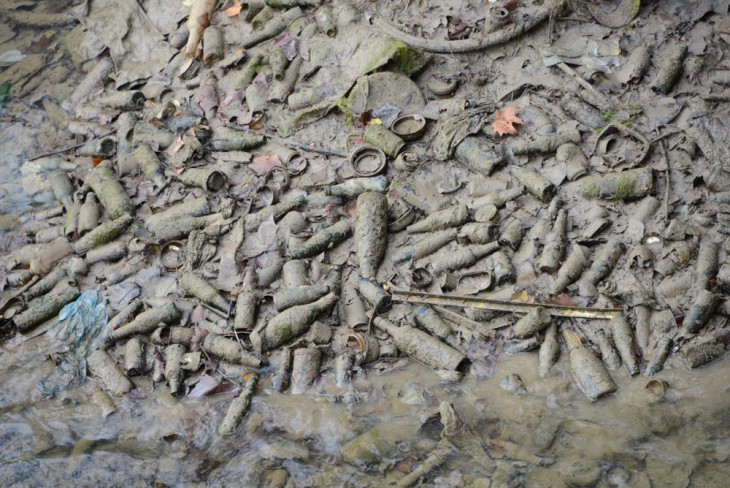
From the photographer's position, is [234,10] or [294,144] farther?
[234,10]

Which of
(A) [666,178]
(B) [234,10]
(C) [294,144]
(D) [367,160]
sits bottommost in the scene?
(A) [666,178]

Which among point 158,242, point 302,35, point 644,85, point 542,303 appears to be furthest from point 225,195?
point 644,85

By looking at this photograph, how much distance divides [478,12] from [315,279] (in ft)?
10.6

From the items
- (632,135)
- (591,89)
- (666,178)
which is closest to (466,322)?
(666,178)

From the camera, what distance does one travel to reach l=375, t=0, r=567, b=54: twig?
6285mm

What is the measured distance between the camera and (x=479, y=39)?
6.39m

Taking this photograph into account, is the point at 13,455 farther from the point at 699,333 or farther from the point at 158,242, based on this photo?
the point at 699,333

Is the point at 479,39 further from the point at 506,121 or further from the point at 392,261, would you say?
the point at 392,261

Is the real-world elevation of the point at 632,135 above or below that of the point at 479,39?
below

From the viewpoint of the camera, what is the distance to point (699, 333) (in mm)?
4484

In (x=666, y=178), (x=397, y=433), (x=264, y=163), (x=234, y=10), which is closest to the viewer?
(x=397, y=433)

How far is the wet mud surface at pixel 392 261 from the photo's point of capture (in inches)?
173

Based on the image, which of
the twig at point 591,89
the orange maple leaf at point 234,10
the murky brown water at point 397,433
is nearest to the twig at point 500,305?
the murky brown water at point 397,433

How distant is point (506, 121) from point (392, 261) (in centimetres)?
171
